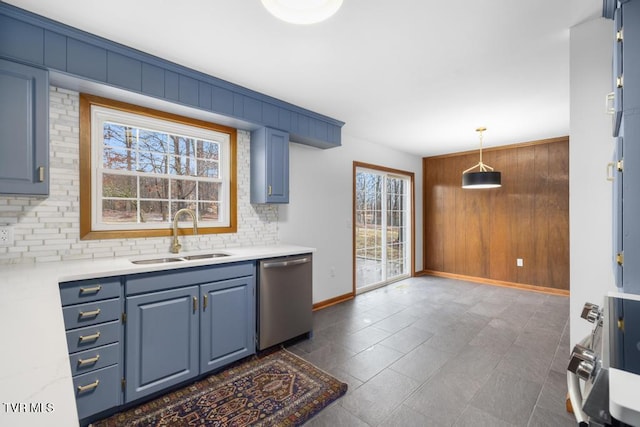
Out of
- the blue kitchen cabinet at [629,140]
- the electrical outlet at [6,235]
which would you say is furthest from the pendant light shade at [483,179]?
the electrical outlet at [6,235]

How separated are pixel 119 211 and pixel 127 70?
3.51 feet

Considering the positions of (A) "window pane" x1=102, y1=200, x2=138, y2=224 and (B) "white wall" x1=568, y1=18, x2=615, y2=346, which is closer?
(B) "white wall" x1=568, y1=18, x2=615, y2=346

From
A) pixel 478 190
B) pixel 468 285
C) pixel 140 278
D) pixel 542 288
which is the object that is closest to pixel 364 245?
pixel 468 285

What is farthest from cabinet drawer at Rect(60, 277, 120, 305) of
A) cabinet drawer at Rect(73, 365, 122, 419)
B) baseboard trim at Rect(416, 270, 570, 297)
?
baseboard trim at Rect(416, 270, 570, 297)

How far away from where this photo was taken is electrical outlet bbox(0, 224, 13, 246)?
6.10ft

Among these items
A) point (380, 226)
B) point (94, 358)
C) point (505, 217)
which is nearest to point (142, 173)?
point (94, 358)

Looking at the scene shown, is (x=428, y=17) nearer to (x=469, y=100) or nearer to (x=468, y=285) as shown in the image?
(x=469, y=100)

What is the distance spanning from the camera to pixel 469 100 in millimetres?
3029

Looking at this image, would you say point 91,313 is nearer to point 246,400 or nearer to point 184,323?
point 184,323

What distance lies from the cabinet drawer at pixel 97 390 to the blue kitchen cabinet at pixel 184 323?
7 cm

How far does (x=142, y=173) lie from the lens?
2506 mm

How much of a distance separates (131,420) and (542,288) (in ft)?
→ 18.0

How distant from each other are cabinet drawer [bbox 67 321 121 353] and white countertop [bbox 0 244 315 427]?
1.13 ft

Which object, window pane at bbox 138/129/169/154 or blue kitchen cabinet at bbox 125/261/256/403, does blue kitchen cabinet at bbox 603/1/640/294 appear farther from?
window pane at bbox 138/129/169/154
